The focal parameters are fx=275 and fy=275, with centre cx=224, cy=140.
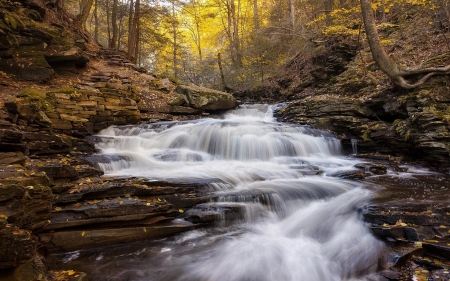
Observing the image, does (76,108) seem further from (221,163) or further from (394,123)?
(394,123)

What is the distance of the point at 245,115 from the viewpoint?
14.0m

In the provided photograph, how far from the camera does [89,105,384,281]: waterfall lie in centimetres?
400

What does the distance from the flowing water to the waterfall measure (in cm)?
2

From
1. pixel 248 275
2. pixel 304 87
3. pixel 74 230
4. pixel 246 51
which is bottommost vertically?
pixel 248 275

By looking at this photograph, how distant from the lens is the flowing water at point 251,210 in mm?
3926

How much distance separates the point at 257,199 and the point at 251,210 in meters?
0.32

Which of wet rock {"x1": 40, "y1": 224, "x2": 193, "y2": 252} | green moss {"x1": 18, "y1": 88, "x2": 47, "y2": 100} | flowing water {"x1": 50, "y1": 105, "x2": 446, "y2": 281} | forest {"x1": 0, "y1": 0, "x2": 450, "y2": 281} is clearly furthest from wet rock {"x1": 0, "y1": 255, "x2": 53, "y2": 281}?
green moss {"x1": 18, "y1": 88, "x2": 47, "y2": 100}

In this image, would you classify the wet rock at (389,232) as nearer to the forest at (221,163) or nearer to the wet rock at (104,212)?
the forest at (221,163)

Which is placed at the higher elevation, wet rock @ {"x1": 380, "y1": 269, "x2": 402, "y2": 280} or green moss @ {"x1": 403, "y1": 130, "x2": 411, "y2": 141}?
→ green moss @ {"x1": 403, "y1": 130, "x2": 411, "y2": 141}

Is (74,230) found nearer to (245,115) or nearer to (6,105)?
(6,105)

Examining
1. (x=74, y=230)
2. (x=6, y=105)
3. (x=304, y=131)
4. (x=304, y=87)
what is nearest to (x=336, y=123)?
(x=304, y=131)

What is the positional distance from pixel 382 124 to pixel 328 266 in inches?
275

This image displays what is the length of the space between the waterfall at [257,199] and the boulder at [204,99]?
104 inches

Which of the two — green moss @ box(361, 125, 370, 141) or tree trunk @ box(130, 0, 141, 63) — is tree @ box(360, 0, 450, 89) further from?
tree trunk @ box(130, 0, 141, 63)
